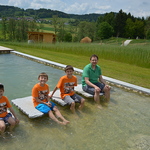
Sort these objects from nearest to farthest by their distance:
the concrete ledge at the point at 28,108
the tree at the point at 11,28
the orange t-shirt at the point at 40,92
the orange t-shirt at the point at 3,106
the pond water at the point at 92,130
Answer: the pond water at the point at 92,130 < the orange t-shirt at the point at 3,106 < the concrete ledge at the point at 28,108 < the orange t-shirt at the point at 40,92 < the tree at the point at 11,28

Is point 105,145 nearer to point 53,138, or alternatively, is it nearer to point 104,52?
point 53,138

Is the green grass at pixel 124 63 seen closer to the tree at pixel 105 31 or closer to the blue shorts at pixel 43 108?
the blue shorts at pixel 43 108

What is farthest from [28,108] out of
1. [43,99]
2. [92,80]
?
[92,80]

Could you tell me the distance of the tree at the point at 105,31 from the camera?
6380 cm

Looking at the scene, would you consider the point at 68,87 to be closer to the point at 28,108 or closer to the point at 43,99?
the point at 43,99

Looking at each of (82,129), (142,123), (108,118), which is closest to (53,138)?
→ (82,129)

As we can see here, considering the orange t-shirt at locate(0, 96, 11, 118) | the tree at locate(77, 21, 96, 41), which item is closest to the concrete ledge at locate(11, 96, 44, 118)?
the orange t-shirt at locate(0, 96, 11, 118)

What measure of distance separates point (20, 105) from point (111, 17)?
74.2m

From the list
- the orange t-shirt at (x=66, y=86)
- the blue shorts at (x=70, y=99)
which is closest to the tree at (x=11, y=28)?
the orange t-shirt at (x=66, y=86)

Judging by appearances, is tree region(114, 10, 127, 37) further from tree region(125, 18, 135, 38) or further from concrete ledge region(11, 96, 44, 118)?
concrete ledge region(11, 96, 44, 118)

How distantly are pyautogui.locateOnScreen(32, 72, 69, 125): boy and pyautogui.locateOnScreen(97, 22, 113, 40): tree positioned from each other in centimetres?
6328

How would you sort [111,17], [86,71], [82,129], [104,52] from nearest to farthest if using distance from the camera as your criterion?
[82,129] < [86,71] < [104,52] < [111,17]

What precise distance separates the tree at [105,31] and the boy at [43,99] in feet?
208

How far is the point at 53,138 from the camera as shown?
315 centimetres
